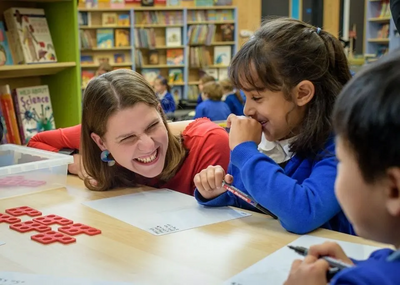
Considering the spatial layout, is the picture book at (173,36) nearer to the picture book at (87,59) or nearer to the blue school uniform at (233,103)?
A: the picture book at (87,59)

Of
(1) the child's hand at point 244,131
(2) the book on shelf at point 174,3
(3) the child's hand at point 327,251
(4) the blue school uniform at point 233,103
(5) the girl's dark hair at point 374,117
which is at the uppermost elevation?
(2) the book on shelf at point 174,3

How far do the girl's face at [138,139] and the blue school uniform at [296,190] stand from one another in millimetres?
374

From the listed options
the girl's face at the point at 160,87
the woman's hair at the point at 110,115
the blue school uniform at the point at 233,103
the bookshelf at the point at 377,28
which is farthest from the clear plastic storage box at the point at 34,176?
the bookshelf at the point at 377,28

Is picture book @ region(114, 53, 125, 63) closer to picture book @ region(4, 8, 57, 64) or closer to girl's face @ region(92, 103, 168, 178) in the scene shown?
picture book @ region(4, 8, 57, 64)

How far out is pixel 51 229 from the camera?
1.25 m

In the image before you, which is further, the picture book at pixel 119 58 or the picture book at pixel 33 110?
the picture book at pixel 119 58

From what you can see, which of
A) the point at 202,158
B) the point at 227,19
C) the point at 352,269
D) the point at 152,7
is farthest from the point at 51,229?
the point at 227,19

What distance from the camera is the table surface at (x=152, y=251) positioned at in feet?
3.16

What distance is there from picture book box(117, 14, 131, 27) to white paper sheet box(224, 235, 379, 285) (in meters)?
6.73

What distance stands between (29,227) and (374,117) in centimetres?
94

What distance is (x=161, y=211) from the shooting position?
137 cm

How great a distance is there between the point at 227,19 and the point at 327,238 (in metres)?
7.24

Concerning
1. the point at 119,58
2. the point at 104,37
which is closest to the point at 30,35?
the point at 104,37

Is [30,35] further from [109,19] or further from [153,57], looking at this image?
[153,57]
